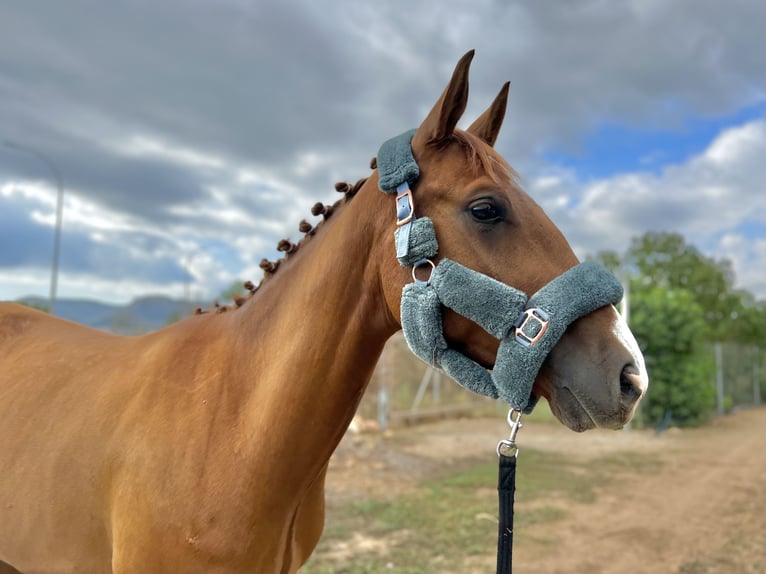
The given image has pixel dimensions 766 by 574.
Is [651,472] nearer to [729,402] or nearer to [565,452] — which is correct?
[565,452]

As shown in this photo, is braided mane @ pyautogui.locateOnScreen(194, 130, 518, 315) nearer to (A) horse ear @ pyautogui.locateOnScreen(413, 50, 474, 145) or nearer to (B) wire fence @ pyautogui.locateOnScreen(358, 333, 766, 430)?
(A) horse ear @ pyautogui.locateOnScreen(413, 50, 474, 145)

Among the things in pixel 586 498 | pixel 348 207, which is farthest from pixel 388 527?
pixel 348 207

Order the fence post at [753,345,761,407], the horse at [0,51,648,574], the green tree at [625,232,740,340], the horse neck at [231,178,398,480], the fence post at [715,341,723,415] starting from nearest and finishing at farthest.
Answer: the horse at [0,51,648,574], the horse neck at [231,178,398,480], the fence post at [715,341,723,415], the fence post at [753,345,761,407], the green tree at [625,232,740,340]

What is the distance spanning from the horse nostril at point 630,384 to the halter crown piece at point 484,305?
7.6 inches

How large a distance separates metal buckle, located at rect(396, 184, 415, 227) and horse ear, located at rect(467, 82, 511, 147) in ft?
1.74

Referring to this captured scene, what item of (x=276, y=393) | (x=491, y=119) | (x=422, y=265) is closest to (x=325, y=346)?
(x=276, y=393)

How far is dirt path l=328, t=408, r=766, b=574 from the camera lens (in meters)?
5.34

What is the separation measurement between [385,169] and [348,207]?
A: 0.79 feet

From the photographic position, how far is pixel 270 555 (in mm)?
1753

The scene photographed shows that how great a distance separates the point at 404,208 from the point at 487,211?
0.27 metres

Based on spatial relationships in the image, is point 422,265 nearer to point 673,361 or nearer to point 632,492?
point 632,492

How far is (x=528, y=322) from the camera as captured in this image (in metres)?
1.51

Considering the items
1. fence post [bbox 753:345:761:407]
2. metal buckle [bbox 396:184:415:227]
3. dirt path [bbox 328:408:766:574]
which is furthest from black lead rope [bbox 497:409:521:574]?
fence post [bbox 753:345:761:407]

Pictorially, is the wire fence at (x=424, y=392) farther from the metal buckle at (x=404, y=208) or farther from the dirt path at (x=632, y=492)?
the metal buckle at (x=404, y=208)
